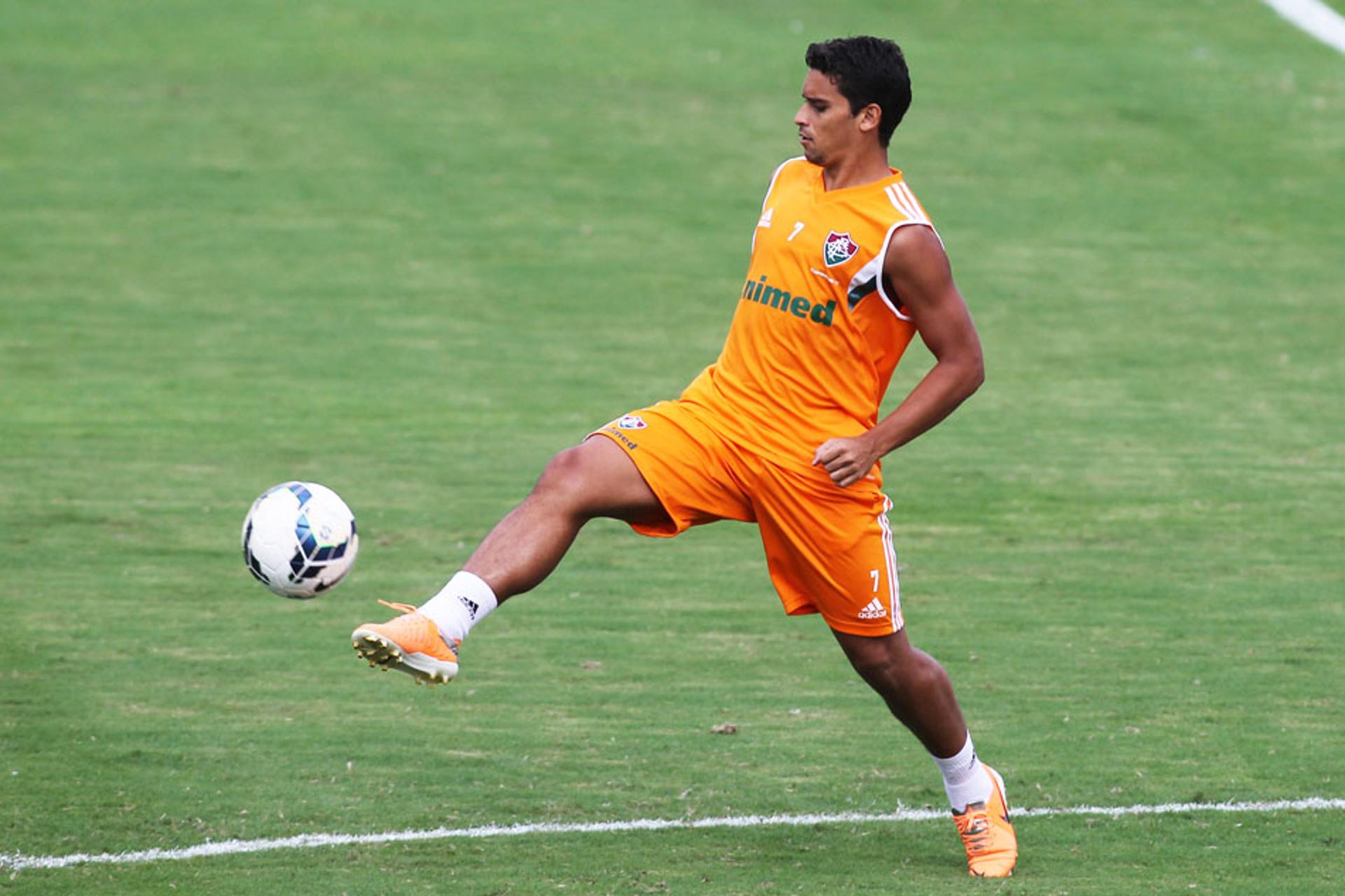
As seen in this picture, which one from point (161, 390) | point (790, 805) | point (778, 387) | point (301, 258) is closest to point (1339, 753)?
point (790, 805)

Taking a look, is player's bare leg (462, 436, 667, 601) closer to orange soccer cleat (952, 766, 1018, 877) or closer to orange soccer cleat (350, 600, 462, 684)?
orange soccer cleat (350, 600, 462, 684)

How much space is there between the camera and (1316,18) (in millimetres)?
28953

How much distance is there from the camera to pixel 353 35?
26594 millimetres

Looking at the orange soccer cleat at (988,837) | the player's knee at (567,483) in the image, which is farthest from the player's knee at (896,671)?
the player's knee at (567,483)

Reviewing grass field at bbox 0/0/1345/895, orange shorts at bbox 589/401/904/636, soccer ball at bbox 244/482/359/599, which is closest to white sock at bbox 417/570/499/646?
soccer ball at bbox 244/482/359/599

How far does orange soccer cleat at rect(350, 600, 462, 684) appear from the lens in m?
5.45

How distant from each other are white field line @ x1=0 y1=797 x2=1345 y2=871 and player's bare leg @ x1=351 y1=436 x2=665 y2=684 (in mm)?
1004

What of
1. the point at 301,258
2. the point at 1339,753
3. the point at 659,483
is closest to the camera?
the point at 659,483

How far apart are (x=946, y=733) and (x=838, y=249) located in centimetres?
165

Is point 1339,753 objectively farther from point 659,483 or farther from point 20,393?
point 20,393

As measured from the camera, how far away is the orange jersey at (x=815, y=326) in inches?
246

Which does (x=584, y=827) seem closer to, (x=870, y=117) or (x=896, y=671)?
(x=896, y=671)

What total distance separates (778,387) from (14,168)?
16.7 m

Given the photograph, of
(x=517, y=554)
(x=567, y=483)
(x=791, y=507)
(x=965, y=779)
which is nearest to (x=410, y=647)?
(x=517, y=554)
